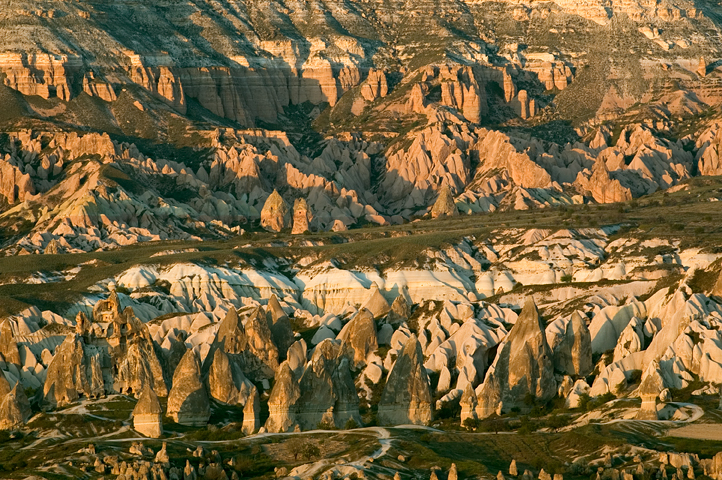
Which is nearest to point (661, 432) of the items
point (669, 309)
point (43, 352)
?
point (669, 309)

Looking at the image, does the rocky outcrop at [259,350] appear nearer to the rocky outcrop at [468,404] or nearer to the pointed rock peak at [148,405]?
the rocky outcrop at [468,404]

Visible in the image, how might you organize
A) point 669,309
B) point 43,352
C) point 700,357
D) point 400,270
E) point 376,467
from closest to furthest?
point 376,467 → point 700,357 → point 669,309 → point 43,352 → point 400,270

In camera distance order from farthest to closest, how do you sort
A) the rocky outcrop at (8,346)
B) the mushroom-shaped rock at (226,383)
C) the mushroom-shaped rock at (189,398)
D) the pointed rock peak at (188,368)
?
the rocky outcrop at (8,346) < the mushroom-shaped rock at (226,383) < the pointed rock peak at (188,368) < the mushroom-shaped rock at (189,398)

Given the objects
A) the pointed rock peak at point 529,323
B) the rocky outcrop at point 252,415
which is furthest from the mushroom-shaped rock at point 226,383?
the pointed rock peak at point 529,323

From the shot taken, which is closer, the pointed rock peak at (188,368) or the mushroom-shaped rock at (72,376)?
the pointed rock peak at (188,368)

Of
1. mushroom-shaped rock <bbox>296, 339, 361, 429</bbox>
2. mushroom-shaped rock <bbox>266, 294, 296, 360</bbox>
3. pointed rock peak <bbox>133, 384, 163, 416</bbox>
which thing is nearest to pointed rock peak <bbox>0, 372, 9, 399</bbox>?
pointed rock peak <bbox>133, 384, 163, 416</bbox>

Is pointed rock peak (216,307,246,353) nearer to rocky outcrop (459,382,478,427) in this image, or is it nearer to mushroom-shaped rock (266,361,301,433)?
mushroom-shaped rock (266,361,301,433)

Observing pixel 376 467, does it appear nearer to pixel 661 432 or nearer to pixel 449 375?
pixel 661 432
